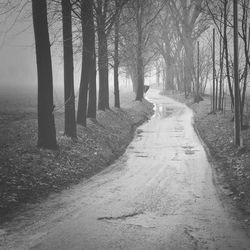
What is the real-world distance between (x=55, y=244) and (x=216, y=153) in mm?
10696

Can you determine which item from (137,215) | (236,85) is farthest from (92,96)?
(137,215)

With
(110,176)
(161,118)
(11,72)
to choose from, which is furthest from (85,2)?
(11,72)

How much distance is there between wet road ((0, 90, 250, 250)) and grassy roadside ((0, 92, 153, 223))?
61 cm

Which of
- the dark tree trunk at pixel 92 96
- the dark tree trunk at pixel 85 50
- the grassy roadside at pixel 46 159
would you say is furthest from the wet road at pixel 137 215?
the dark tree trunk at pixel 92 96

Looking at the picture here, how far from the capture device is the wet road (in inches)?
289

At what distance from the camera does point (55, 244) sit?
7.16 metres

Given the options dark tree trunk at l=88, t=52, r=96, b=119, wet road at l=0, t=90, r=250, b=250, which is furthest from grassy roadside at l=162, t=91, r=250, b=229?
dark tree trunk at l=88, t=52, r=96, b=119

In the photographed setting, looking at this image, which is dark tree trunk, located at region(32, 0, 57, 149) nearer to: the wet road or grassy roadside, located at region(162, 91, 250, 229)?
the wet road

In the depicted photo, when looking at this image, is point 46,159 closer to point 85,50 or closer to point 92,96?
point 85,50

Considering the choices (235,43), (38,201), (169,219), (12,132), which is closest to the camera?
(169,219)

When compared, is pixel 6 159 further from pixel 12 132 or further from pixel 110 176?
pixel 12 132

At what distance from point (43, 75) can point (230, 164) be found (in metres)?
7.46

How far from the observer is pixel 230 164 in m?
14.0

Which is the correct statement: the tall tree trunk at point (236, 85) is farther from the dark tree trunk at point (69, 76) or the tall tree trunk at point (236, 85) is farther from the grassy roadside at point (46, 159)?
the dark tree trunk at point (69, 76)
